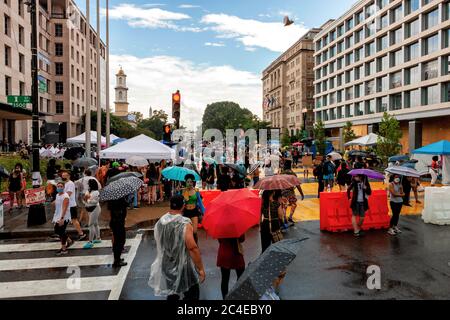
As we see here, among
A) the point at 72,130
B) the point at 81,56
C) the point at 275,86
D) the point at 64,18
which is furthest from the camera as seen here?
the point at 275,86

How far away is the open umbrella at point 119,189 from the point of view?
725 centimetres

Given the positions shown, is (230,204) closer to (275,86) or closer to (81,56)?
(81,56)

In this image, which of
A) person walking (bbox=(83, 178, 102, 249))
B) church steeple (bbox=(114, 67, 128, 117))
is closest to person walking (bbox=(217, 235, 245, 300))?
person walking (bbox=(83, 178, 102, 249))

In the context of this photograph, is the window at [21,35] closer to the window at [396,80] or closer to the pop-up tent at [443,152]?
the pop-up tent at [443,152]

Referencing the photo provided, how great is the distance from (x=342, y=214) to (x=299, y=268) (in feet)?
12.6

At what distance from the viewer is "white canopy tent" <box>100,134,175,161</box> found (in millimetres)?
14906

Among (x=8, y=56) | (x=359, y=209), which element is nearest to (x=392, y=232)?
(x=359, y=209)

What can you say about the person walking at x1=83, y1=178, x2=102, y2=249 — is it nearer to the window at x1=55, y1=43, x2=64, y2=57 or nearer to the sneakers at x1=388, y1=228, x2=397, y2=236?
the sneakers at x1=388, y1=228, x2=397, y2=236

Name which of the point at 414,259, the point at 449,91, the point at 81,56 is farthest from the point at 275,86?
the point at 414,259

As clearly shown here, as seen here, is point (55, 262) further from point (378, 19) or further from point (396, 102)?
point (378, 19)

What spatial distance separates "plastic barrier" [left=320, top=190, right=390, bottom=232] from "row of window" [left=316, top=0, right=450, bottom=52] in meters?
35.5
